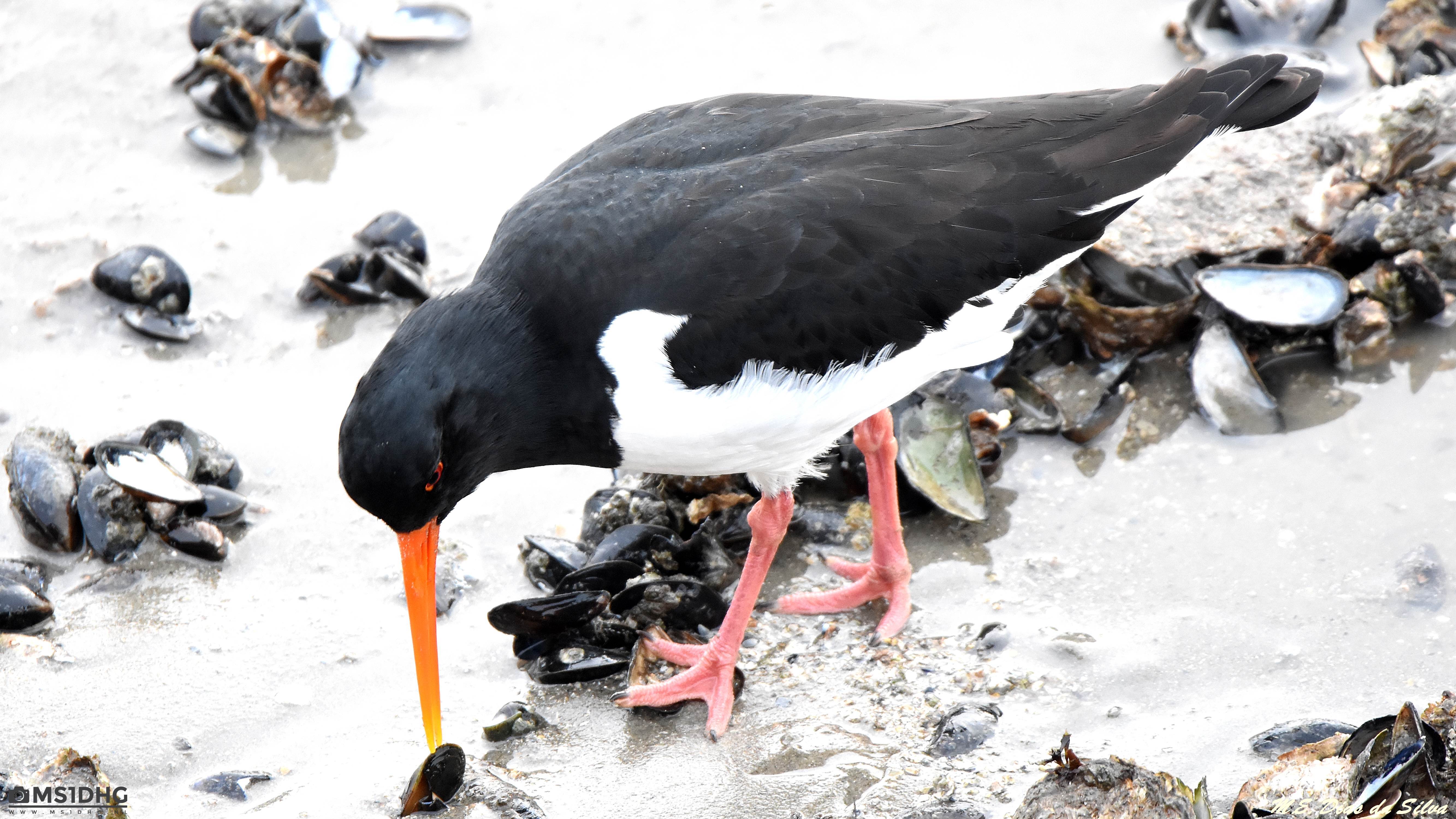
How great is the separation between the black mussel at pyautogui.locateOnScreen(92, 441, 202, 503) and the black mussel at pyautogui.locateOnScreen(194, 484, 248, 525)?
0.04 meters

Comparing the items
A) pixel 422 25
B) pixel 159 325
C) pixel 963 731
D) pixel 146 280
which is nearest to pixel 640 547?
pixel 963 731

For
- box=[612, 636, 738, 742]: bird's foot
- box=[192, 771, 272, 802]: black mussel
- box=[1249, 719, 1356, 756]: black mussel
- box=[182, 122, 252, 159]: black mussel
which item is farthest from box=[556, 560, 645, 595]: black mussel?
box=[182, 122, 252, 159]: black mussel

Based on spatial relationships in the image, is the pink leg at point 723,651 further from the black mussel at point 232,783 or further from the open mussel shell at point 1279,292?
the open mussel shell at point 1279,292

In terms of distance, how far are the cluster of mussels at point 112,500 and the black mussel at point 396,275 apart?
1.21 metres

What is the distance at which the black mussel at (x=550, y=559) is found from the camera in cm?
444

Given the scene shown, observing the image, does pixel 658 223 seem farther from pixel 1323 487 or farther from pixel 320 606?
pixel 1323 487

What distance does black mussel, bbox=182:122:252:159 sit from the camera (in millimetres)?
6293

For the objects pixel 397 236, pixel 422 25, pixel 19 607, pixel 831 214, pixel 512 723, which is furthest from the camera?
pixel 422 25

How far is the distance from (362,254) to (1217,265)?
357 cm

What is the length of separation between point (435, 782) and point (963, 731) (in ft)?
5.05

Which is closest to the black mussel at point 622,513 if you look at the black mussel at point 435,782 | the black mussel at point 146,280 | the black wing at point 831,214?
the black wing at point 831,214

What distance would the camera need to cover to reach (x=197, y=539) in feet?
14.9

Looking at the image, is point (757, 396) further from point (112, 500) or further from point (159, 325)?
point (159, 325)

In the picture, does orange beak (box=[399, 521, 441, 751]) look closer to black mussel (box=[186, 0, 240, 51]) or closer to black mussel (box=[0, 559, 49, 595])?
black mussel (box=[0, 559, 49, 595])
